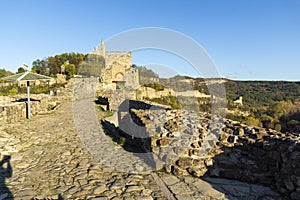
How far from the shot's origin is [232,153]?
404 cm

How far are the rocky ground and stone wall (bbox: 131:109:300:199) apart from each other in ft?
0.61

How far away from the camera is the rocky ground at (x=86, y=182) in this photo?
10.2 ft

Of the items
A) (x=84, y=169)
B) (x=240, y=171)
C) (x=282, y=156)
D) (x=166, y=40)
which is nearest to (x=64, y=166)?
(x=84, y=169)

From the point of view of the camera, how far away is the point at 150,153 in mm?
4512

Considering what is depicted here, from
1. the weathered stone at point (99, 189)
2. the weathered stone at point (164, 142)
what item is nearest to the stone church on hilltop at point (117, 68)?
the weathered stone at point (164, 142)

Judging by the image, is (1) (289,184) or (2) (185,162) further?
(2) (185,162)

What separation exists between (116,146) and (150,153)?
5.21 feet

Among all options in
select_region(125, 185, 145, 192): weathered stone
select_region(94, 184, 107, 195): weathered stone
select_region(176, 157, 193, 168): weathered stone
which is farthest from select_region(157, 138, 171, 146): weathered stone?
select_region(94, 184, 107, 195): weathered stone

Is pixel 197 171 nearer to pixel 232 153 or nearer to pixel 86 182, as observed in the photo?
pixel 232 153

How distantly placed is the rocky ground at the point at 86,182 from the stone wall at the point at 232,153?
19 cm

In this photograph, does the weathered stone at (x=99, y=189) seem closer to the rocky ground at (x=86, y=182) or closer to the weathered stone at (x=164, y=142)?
the rocky ground at (x=86, y=182)

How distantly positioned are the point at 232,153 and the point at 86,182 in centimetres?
257

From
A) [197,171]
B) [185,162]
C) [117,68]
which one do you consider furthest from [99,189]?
[117,68]

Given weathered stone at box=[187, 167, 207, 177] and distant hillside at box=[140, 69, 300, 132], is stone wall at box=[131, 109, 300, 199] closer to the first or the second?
weathered stone at box=[187, 167, 207, 177]
